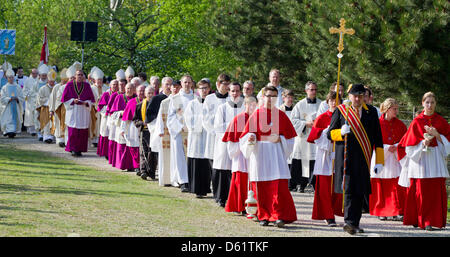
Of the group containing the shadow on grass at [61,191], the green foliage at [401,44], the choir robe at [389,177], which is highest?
the green foliage at [401,44]

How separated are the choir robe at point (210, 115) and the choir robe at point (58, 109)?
9654mm

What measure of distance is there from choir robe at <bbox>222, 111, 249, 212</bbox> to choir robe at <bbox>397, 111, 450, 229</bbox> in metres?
2.33

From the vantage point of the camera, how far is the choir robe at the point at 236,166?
11709 mm

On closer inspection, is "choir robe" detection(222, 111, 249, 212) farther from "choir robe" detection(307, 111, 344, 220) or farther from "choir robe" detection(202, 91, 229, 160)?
"choir robe" detection(202, 91, 229, 160)

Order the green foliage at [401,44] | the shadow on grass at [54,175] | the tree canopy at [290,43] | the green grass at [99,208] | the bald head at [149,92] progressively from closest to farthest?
the green grass at [99,208] < the green foliage at [401,44] < the tree canopy at [290,43] < the shadow on grass at [54,175] < the bald head at [149,92]

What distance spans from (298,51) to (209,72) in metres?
7.74

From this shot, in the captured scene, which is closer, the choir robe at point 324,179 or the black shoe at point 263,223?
the black shoe at point 263,223

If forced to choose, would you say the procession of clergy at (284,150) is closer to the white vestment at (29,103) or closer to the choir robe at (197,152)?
the choir robe at (197,152)

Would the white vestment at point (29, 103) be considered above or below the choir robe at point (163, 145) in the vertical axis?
above

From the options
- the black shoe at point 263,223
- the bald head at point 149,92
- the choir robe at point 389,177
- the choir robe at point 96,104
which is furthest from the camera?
the choir robe at point 96,104

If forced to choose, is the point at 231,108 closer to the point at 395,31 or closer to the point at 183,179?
the point at 183,179

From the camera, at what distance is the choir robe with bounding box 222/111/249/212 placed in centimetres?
1171

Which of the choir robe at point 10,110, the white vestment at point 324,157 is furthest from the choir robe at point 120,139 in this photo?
the choir robe at point 10,110

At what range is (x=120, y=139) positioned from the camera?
1831 cm
